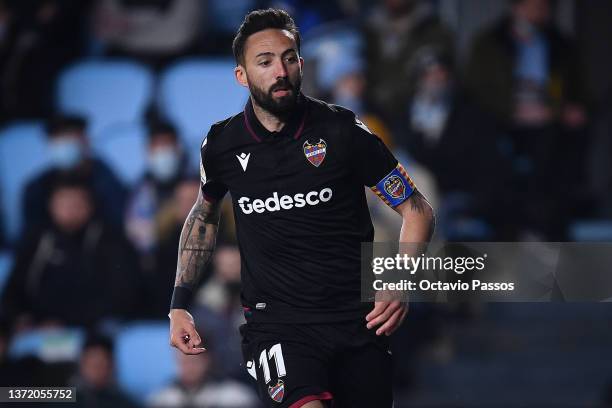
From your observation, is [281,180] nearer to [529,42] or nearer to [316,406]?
[316,406]

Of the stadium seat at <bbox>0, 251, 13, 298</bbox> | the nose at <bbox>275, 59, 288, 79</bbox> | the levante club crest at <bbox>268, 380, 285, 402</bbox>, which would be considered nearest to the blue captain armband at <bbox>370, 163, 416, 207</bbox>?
the nose at <bbox>275, 59, 288, 79</bbox>

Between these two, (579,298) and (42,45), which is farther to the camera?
(42,45)

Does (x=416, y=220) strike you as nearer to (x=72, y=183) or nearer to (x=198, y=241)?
(x=198, y=241)

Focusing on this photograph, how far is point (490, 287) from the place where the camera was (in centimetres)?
632

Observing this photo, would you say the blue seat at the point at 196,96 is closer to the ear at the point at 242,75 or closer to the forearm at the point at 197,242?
the forearm at the point at 197,242

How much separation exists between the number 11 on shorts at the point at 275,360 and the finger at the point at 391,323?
367 millimetres

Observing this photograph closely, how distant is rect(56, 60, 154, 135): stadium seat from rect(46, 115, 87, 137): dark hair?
→ 0.98ft

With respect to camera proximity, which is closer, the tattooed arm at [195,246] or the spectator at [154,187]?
the tattooed arm at [195,246]

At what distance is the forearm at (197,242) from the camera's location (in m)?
4.50

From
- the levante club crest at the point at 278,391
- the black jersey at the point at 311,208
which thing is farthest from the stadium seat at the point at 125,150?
the levante club crest at the point at 278,391

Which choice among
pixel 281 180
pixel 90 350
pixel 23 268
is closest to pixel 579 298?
pixel 281 180

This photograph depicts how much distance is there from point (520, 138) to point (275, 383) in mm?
4614

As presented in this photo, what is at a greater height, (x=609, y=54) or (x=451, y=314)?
(x=609, y=54)

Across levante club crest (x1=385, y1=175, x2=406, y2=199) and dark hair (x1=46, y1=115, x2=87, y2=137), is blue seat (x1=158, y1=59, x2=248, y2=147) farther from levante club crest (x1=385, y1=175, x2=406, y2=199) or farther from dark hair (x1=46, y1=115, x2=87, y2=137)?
levante club crest (x1=385, y1=175, x2=406, y2=199)
